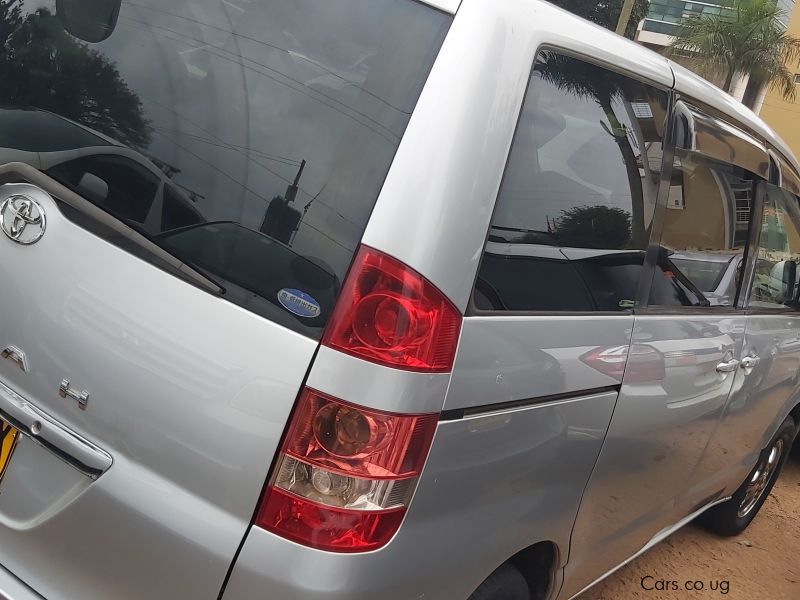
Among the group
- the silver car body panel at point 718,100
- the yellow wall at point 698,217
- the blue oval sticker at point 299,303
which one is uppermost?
the silver car body panel at point 718,100

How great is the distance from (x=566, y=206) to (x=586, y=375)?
0.43 meters

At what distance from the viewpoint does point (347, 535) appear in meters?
1.49

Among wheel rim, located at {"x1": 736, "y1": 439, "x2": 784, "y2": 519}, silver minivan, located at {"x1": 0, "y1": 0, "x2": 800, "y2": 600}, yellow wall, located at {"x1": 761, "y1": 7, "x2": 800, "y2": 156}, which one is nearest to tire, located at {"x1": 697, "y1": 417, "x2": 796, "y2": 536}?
wheel rim, located at {"x1": 736, "y1": 439, "x2": 784, "y2": 519}

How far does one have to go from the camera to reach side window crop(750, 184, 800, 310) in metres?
3.16

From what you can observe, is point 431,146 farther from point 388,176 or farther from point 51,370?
point 51,370

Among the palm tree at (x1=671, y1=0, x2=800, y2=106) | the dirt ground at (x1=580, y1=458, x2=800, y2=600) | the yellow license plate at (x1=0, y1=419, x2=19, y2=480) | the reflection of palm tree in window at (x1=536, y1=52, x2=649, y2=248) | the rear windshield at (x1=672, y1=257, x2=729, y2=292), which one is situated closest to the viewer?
the yellow license plate at (x1=0, y1=419, x2=19, y2=480)

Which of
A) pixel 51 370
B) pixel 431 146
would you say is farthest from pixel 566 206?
pixel 51 370

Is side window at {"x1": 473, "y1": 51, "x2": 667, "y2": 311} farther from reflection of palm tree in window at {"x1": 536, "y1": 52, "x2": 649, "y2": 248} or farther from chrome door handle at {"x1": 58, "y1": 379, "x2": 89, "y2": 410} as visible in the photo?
chrome door handle at {"x1": 58, "y1": 379, "x2": 89, "y2": 410}

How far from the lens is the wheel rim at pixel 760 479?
13.4ft

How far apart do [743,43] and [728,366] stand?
25.7 meters

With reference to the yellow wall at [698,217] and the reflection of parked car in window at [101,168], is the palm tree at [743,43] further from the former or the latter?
the reflection of parked car in window at [101,168]

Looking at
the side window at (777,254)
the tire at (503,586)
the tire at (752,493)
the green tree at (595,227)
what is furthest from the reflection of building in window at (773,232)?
the tire at (503,586)

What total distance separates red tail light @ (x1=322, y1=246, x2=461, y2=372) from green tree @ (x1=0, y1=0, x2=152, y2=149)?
1.97 feet

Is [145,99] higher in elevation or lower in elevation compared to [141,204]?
higher
